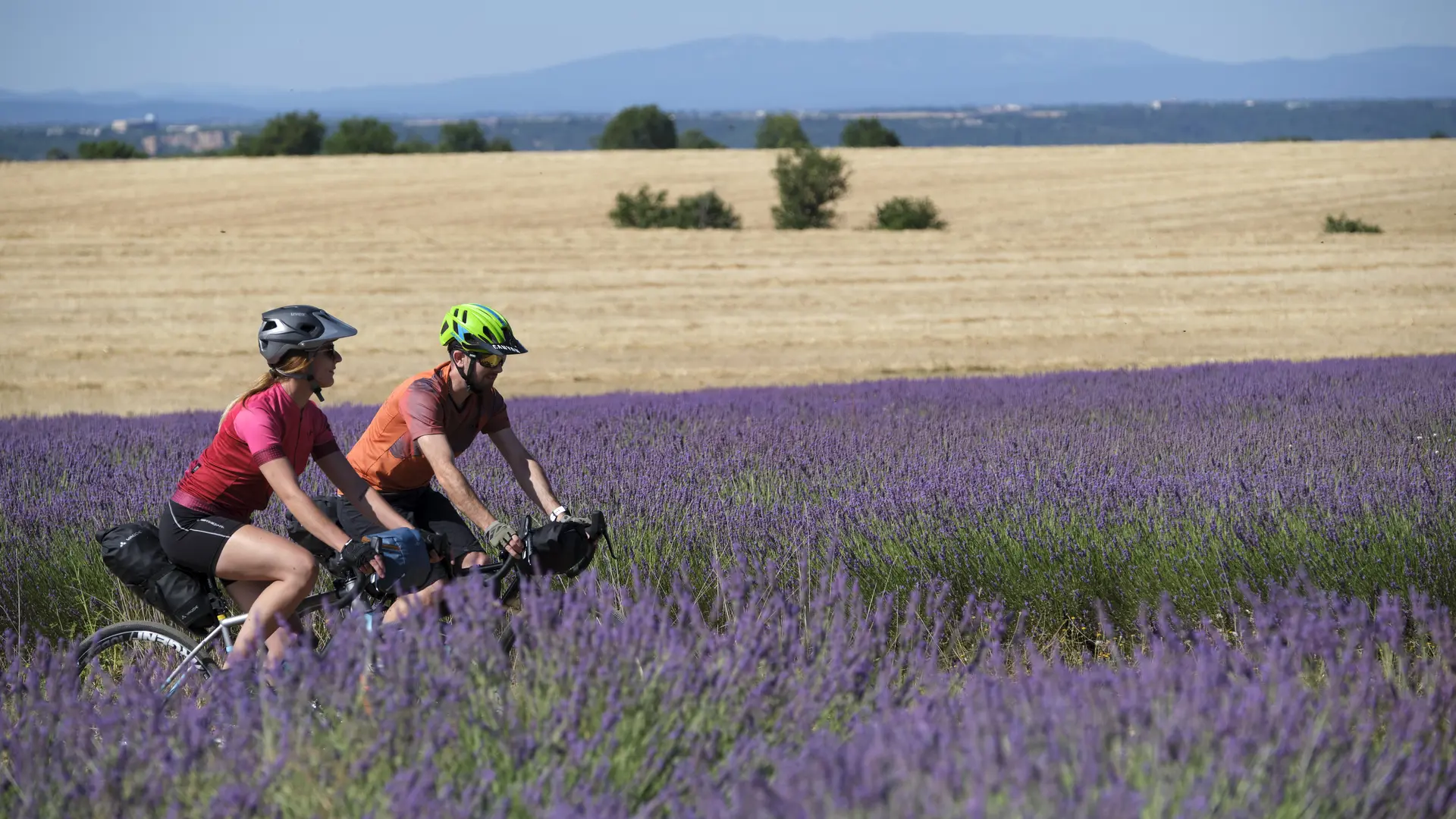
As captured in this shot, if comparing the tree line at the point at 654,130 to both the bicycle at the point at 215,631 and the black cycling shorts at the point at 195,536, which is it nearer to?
the bicycle at the point at 215,631

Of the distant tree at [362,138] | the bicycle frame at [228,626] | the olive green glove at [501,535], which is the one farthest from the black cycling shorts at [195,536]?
the distant tree at [362,138]

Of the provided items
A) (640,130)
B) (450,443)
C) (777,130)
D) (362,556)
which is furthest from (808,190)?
(640,130)

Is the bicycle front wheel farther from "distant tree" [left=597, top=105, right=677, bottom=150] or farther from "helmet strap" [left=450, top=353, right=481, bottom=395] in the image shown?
"distant tree" [left=597, top=105, right=677, bottom=150]

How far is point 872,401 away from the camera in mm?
10609

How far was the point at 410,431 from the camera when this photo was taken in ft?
13.6

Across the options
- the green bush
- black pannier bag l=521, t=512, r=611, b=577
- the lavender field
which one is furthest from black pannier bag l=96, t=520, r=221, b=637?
the green bush

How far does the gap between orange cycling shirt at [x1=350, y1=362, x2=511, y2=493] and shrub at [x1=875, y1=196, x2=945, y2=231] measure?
31.0 metres

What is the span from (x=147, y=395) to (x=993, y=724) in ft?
52.9

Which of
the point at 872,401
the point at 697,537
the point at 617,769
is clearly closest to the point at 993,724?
the point at 617,769

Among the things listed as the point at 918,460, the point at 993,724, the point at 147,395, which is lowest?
the point at 147,395

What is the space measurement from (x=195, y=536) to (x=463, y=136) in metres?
93.4

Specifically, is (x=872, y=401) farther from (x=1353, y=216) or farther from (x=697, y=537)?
(x=1353, y=216)

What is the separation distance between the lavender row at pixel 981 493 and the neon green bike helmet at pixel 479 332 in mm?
1005

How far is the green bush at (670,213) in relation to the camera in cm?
3694
